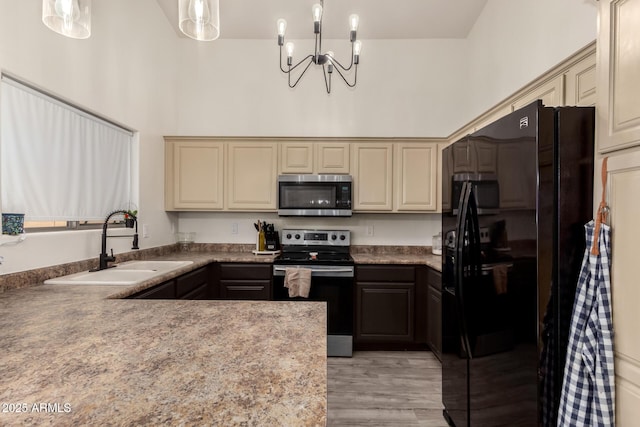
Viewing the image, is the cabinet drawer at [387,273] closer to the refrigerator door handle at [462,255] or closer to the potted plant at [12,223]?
the refrigerator door handle at [462,255]

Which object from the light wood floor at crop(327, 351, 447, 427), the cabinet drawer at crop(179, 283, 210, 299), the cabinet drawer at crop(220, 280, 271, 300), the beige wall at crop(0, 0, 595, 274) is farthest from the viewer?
the cabinet drawer at crop(220, 280, 271, 300)

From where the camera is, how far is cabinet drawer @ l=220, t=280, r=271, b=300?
3012 millimetres

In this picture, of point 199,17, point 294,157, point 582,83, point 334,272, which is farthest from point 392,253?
point 199,17

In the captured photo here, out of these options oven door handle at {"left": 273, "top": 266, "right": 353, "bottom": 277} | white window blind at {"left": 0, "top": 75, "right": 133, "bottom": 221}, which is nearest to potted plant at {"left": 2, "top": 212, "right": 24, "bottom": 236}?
white window blind at {"left": 0, "top": 75, "right": 133, "bottom": 221}

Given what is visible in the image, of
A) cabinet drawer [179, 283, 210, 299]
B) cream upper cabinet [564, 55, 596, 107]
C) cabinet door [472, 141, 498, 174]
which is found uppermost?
cream upper cabinet [564, 55, 596, 107]

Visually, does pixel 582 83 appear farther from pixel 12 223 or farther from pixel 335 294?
pixel 12 223

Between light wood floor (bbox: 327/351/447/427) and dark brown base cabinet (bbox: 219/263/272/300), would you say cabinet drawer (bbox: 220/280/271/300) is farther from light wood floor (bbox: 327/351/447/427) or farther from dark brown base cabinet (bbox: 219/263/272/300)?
light wood floor (bbox: 327/351/447/427)

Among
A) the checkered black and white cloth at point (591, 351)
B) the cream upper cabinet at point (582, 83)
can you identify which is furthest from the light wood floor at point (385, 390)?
the cream upper cabinet at point (582, 83)

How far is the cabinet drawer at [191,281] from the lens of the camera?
7.61ft

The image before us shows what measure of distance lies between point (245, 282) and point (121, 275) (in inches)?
43.4

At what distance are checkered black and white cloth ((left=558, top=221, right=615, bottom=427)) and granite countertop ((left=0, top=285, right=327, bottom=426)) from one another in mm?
883

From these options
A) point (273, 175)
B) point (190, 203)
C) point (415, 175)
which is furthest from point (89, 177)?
point (415, 175)

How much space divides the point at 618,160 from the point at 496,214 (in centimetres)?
44

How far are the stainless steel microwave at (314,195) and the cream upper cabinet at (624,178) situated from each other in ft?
7.32
